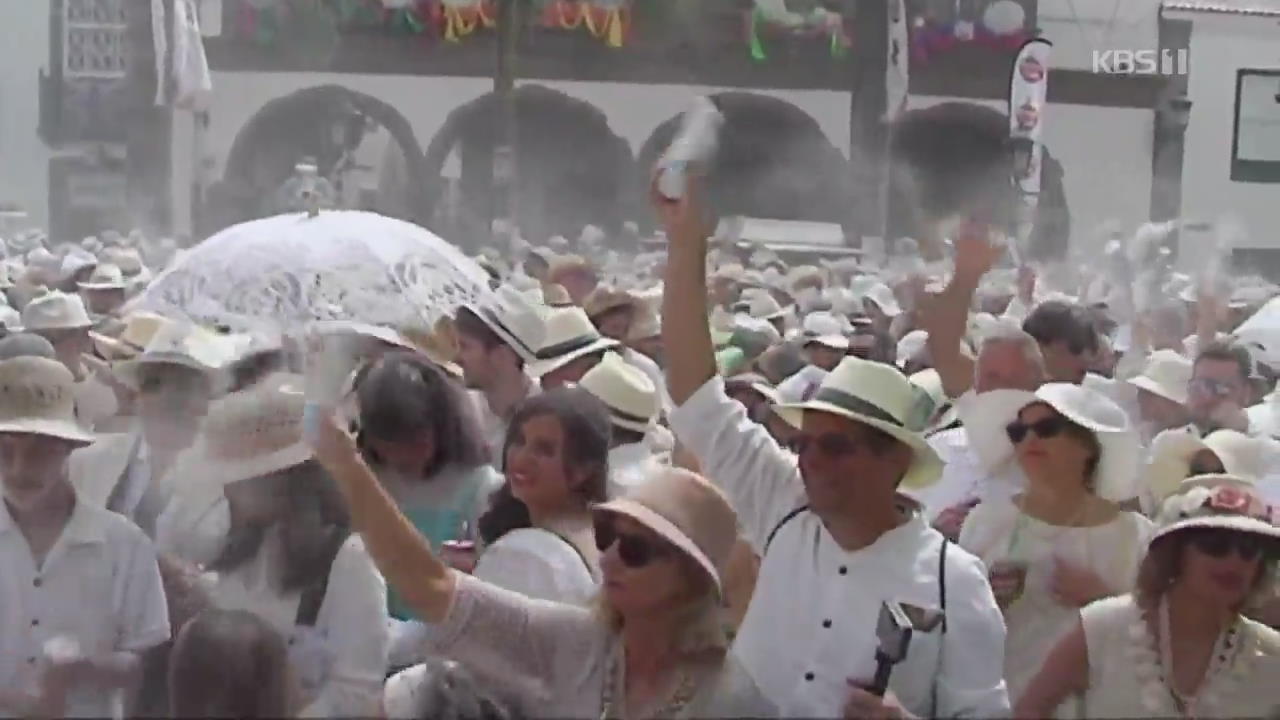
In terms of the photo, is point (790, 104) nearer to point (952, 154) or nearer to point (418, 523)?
point (952, 154)

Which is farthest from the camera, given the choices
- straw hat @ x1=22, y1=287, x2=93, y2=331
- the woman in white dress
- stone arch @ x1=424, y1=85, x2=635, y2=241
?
stone arch @ x1=424, y1=85, x2=635, y2=241

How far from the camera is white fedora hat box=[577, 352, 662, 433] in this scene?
12.7 feet

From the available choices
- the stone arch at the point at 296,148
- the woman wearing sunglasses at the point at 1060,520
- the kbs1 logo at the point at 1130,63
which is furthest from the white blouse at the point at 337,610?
the kbs1 logo at the point at 1130,63

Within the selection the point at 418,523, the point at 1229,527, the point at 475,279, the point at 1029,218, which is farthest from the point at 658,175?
the point at 1029,218

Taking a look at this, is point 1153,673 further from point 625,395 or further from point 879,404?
point 625,395

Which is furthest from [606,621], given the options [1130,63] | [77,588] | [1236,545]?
[1130,63]

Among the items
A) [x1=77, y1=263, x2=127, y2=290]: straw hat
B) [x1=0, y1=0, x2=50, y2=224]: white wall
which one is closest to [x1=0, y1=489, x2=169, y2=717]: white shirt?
[x1=77, y1=263, x2=127, y2=290]: straw hat

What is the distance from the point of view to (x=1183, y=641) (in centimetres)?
265

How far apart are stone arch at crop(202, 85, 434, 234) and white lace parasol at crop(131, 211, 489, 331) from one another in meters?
12.0

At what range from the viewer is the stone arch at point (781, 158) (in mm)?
18141

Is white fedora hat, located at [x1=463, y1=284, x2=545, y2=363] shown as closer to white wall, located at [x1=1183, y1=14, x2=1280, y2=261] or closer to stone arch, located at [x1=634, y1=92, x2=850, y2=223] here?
stone arch, located at [x1=634, y1=92, x2=850, y2=223]

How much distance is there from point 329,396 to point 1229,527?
3.75 ft

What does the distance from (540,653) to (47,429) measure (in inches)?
38.6

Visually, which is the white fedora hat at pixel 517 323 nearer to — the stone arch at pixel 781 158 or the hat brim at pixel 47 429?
the hat brim at pixel 47 429
